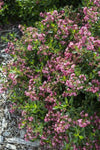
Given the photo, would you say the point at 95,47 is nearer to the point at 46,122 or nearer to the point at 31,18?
the point at 46,122

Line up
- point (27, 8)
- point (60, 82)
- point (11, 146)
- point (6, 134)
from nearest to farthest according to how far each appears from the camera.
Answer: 1. point (60, 82)
2. point (11, 146)
3. point (6, 134)
4. point (27, 8)

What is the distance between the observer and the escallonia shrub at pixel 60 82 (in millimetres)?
2305

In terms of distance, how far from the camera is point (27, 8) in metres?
3.81

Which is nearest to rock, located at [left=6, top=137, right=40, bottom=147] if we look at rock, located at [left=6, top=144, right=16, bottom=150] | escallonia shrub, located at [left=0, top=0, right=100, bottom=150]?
rock, located at [left=6, top=144, right=16, bottom=150]

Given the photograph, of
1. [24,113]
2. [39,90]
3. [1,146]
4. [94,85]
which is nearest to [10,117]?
[1,146]

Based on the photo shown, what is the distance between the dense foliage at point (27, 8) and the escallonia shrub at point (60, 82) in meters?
0.72

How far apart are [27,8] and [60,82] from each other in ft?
5.84

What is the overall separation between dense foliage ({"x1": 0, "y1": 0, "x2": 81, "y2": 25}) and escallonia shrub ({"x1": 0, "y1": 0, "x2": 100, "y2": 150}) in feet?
2.35

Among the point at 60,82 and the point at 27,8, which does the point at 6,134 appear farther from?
the point at 27,8

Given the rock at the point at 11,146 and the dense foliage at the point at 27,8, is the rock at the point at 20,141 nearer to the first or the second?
the rock at the point at 11,146

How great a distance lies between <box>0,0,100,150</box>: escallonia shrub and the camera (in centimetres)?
230

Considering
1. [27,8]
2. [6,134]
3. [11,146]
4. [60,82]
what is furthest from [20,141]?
[27,8]

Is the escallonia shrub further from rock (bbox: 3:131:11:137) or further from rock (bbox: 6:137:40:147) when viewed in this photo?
rock (bbox: 3:131:11:137)

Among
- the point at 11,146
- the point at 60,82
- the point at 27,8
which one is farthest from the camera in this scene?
the point at 27,8
